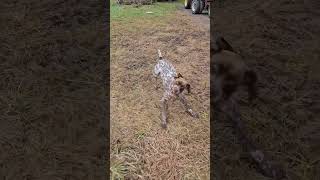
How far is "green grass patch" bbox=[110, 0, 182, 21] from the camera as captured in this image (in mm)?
7268

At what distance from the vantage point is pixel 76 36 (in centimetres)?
521

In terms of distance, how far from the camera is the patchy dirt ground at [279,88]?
3.60 metres

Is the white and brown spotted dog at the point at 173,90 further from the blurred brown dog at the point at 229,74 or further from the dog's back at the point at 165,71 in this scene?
the blurred brown dog at the point at 229,74

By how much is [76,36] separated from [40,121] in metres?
1.48

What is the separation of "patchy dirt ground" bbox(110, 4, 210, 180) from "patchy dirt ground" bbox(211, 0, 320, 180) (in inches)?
9.1

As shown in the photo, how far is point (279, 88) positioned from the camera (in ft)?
13.8

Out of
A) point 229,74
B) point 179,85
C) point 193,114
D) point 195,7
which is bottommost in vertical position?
point 193,114

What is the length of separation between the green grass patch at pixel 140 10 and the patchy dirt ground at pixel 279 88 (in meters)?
2.02

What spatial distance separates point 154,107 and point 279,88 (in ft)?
4.00

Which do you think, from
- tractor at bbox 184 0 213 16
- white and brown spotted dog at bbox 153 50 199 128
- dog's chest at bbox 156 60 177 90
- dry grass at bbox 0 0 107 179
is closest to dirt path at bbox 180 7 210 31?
tractor at bbox 184 0 213 16

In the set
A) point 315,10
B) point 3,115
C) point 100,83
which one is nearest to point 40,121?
point 3,115

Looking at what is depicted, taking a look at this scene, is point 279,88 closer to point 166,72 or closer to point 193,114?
point 193,114

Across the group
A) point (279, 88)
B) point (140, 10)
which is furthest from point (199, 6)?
point (279, 88)

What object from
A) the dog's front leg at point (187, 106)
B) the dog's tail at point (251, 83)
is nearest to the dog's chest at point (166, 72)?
the dog's front leg at point (187, 106)
